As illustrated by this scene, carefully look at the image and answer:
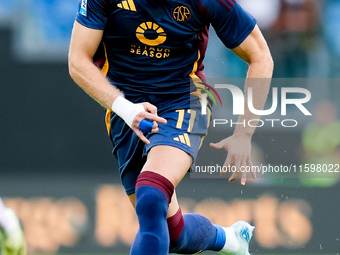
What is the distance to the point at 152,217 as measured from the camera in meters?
3.60

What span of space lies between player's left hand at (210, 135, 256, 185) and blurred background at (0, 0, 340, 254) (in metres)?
3.12

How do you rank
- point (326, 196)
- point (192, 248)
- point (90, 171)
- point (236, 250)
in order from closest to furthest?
point (192, 248) → point (236, 250) → point (326, 196) → point (90, 171)

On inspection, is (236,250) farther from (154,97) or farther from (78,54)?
(78,54)

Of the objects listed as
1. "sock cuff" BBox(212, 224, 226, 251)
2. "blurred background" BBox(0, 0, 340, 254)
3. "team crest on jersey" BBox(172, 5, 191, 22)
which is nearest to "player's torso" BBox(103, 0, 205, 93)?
"team crest on jersey" BBox(172, 5, 191, 22)

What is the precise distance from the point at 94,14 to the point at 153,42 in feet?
1.14

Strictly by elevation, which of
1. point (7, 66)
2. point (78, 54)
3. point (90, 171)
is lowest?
point (90, 171)

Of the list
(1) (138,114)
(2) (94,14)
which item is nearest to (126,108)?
(1) (138,114)

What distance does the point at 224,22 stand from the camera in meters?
4.04

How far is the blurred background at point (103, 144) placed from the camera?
23.2 feet

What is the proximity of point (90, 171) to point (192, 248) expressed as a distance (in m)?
3.53

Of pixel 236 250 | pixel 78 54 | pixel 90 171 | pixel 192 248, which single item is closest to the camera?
pixel 78 54

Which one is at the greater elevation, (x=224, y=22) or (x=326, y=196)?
(x=224, y=22)

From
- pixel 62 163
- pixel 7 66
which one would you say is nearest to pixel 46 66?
pixel 7 66

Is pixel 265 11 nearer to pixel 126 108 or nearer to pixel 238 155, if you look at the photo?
pixel 238 155
